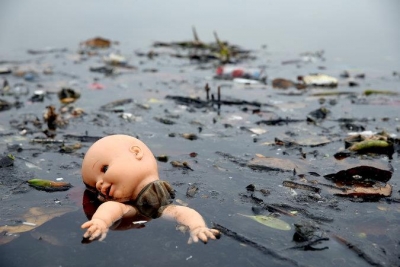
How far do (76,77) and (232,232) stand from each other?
21.4 feet

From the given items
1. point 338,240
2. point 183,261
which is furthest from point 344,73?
point 183,261

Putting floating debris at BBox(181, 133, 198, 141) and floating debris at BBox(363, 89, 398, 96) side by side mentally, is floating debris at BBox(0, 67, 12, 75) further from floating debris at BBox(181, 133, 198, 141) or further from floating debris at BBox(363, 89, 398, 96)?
floating debris at BBox(363, 89, 398, 96)

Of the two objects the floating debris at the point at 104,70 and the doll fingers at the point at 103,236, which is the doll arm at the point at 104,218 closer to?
the doll fingers at the point at 103,236

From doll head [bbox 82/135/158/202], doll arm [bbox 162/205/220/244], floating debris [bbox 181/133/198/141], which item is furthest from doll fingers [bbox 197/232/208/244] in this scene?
floating debris [bbox 181/133/198/141]

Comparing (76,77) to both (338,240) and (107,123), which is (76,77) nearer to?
(107,123)

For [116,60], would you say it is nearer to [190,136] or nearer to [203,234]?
[190,136]

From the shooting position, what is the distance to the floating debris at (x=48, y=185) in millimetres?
3867

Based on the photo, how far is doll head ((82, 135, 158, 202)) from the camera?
11.1 ft

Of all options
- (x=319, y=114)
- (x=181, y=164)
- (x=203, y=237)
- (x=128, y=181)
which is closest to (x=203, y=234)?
(x=203, y=237)

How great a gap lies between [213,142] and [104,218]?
232cm

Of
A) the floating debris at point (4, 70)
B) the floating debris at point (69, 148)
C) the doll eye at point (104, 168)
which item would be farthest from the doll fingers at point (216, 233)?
the floating debris at point (4, 70)

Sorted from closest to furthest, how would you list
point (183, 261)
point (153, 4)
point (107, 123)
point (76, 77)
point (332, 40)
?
1. point (183, 261)
2. point (107, 123)
3. point (76, 77)
4. point (332, 40)
5. point (153, 4)

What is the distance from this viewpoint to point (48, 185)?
12.8 ft

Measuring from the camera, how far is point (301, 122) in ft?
19.9
